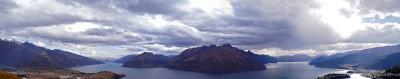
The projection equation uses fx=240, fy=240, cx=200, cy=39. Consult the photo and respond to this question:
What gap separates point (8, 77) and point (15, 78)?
10.0ft

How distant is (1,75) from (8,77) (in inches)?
118

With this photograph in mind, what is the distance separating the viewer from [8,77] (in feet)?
313

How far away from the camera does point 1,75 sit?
92.8 meters

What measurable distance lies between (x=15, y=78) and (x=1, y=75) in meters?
6.04

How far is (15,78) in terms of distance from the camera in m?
98.3
